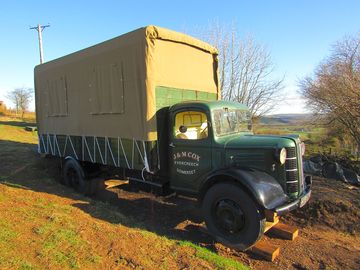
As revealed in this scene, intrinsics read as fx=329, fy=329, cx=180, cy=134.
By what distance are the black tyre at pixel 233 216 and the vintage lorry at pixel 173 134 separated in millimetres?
15

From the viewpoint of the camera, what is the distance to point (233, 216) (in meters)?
5.09

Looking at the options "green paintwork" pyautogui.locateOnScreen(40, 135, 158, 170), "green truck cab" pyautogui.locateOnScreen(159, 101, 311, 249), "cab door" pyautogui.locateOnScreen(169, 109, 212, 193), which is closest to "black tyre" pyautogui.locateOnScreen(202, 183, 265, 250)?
"green truck cab" pyautogui.locateOnScreen(159, 101, 311, 249)

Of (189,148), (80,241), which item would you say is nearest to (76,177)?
(189,148)

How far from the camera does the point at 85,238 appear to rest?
4656 mm

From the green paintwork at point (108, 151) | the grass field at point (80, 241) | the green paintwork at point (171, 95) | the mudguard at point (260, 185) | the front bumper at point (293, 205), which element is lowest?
the grass field at point (80, 241)

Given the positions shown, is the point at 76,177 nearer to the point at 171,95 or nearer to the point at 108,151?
the point at 108,151

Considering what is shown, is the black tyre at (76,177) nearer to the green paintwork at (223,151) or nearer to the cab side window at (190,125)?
the green paintwork at (223,151)

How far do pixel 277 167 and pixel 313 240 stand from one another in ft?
5.81

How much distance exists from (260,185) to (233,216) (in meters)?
0.68

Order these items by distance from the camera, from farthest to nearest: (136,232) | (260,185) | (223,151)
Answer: (223,151), (136,232), (260,185)

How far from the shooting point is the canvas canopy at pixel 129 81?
6121mm

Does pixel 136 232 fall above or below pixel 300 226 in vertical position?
above

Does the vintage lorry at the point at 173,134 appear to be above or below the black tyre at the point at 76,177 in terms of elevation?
above


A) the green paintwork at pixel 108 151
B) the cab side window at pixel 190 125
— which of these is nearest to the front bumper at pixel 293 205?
the cab side window at pixel 190 125
